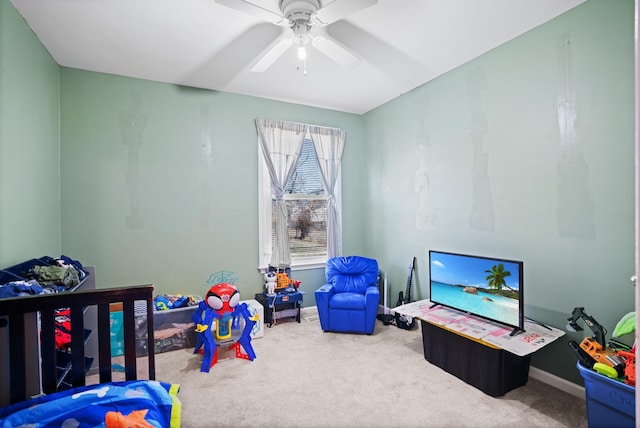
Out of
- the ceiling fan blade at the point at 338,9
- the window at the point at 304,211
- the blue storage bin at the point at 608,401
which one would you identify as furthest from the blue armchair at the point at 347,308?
the ceiling fan blade at the point at 338,9

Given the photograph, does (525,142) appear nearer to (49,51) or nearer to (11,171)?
(11,171)

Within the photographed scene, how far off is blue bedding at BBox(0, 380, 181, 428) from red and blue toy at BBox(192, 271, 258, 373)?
1.22 metres

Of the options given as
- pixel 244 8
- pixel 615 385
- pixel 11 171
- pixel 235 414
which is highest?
pixel 244 8

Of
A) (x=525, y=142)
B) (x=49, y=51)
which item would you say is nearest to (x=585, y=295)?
(x=525, y=142)

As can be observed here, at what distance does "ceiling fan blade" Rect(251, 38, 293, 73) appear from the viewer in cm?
210

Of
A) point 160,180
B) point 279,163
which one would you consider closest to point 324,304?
point 279,163

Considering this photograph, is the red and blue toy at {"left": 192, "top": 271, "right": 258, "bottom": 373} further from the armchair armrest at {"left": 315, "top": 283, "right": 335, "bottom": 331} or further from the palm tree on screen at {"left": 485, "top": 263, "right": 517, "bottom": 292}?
the palm tree on screen at {"left": 485, "top": 263, "right": 517, "bottom": 292}

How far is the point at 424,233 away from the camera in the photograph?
351 centimetres

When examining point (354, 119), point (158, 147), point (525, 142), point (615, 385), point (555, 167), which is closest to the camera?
point (615, 385)

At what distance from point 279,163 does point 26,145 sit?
2.31 meters

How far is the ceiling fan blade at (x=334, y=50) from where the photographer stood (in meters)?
2.11

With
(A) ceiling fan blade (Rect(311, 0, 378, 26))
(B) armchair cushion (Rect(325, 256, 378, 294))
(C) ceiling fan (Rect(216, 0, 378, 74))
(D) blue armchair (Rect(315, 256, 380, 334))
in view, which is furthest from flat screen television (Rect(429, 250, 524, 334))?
(A) ceiling fan blade (Rect(311, 0, 378, 26))

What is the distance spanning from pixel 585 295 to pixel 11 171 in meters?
3.97

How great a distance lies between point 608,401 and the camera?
1.65 metres
